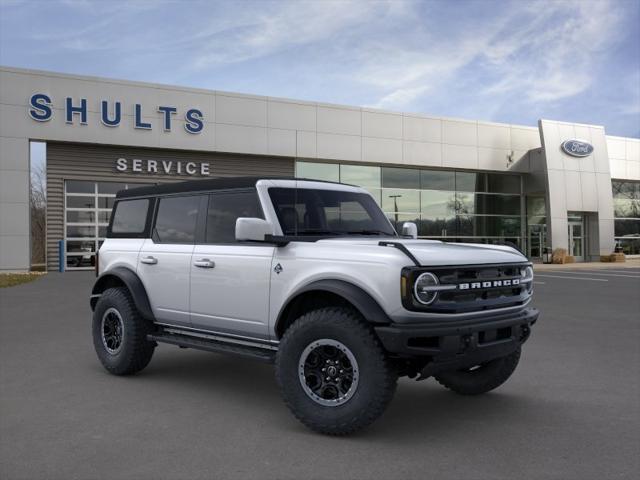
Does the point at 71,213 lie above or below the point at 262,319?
above

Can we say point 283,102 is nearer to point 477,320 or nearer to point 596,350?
point 596,350

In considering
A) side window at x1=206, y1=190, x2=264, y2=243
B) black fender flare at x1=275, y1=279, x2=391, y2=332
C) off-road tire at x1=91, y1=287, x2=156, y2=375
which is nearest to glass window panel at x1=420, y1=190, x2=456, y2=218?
off-road tire at x1=91, y1=287, x2=156, y2=375

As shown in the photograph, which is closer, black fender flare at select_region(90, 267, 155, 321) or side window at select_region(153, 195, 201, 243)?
side window at select_region(153, 195, 201, 243)

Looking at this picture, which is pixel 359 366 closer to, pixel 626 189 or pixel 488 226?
pixel 488 226

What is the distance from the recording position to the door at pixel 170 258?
5.62 metres

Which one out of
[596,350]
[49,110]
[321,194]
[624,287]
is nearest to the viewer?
[321,194]

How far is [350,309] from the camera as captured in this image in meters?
4.39

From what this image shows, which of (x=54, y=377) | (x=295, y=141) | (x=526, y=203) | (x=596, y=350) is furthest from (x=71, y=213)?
(x=526, y=203)

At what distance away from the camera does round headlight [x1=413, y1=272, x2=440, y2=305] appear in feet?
13.4

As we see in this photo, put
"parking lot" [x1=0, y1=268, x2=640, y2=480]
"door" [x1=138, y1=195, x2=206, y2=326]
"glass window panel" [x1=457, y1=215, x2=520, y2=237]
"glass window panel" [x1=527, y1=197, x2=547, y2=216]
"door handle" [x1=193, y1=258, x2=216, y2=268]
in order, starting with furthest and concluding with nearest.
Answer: "glass window panel" [x1=527, y1=197, x2=547, y2=216]
"glass window panel" [x1=457, y1=215, x2=520, y2=237]
"door" [x1=138, y1=195, x2=206, y2=326]
"door handle" [x1=193, y1=258, x2=216, y2=268]
"parking lot" [x1=0, y1=268, x2=640, y2=480]

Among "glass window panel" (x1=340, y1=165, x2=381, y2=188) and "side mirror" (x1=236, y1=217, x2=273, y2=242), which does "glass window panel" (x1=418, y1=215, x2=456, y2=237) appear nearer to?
"glass window panel" (x1=340, y1=165, x2=381, y2=188)

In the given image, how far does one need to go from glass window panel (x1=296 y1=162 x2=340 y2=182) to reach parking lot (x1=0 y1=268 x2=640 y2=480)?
20.7m

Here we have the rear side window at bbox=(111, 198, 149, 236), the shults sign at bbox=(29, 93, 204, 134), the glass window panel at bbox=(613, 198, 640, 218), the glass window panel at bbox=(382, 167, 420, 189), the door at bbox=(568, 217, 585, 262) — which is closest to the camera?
the rear side window at bbox=(111, 198, 149, 236)

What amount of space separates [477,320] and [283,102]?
23498 mm
